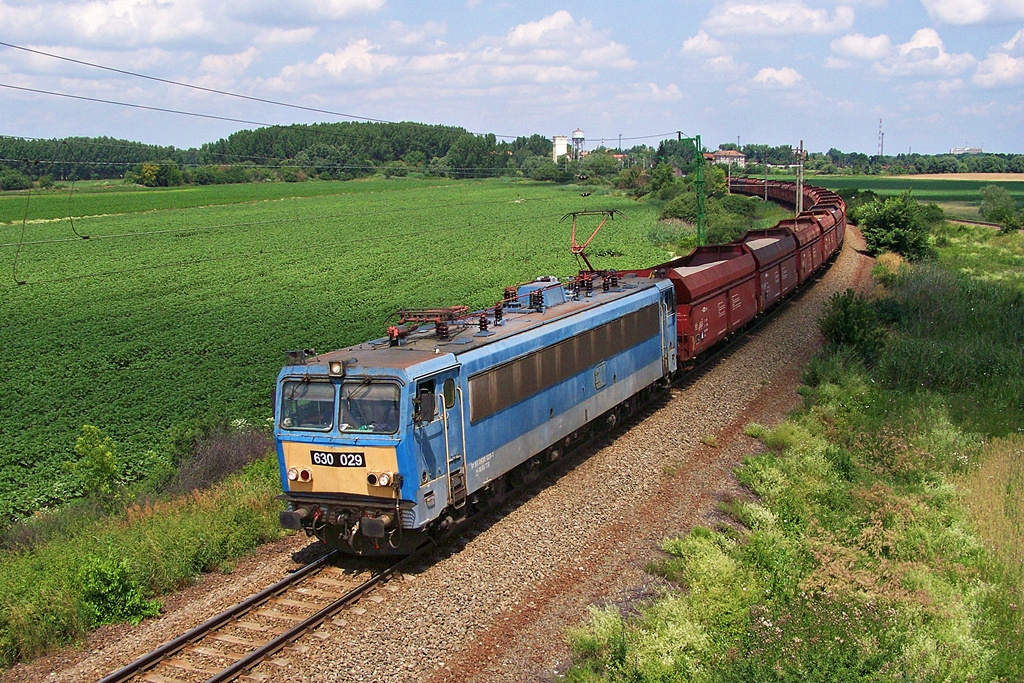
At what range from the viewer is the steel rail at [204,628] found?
9852 millimetres

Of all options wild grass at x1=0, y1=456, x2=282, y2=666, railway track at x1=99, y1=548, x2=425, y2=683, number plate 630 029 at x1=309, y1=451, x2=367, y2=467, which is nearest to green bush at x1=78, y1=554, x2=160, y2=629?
wild grass at x1=0, y1=456, x2=282, y2=666

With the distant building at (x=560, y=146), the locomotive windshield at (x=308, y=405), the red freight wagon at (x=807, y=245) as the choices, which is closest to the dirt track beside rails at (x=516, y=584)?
the locomotive windshield at (x=308, y=405)

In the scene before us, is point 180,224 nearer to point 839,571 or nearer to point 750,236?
point 750,236

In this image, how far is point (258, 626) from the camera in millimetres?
11023

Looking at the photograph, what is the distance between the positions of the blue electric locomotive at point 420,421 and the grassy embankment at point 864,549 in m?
3.06

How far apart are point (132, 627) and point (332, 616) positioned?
8.63 ft

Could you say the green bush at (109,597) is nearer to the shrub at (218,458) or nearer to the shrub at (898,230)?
the shrub at (218,458)

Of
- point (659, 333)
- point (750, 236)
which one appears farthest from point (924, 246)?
point (659, 333)

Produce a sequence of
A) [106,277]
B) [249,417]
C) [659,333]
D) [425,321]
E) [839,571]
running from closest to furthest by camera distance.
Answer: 1. [839,571]
2. [425,321]
3. [659,333]
4. [249,417]
5. [106,277]

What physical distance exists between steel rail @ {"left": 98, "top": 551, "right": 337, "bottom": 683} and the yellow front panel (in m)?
1.19

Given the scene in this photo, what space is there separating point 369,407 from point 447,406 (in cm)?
120

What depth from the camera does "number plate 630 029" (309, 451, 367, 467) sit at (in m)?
12.0

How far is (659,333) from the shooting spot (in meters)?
21.3

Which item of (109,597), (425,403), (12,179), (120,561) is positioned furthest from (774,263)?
(12,179)
